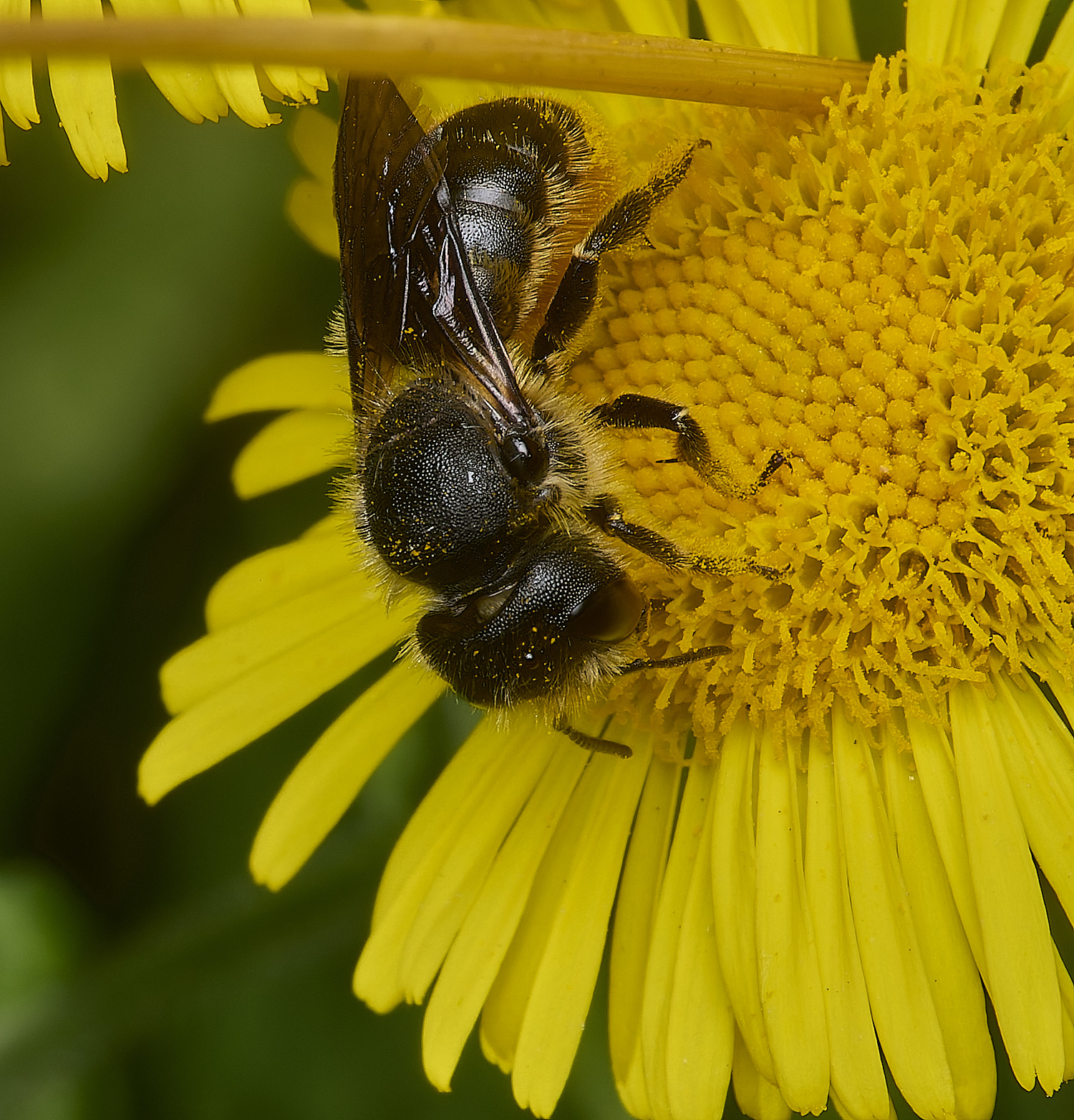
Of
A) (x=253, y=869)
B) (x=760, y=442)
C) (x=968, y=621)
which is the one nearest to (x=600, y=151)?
(x=760, y=442)

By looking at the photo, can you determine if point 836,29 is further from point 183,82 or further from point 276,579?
point 276,579

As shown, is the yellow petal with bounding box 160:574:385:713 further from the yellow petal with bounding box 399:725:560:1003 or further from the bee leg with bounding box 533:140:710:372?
the bee leg with bounding box 533:140:710:372

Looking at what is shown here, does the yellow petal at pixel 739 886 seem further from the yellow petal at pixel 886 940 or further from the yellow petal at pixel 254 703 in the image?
the yellow petal at pixel 254 703

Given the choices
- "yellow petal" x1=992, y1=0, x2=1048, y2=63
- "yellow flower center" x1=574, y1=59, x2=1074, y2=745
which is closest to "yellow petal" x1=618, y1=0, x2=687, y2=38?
"yellow flower center" x1=574, y1=59, x2=1074, y2=745

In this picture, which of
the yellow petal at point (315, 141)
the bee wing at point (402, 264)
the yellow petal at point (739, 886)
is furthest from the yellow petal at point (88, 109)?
the yellow petal at point (739, 886)

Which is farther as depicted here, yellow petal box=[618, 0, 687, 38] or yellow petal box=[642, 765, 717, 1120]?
yellow petal box=[618, 0, 687, 38]

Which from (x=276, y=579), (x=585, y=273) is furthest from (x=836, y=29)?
(x=276, y=579)

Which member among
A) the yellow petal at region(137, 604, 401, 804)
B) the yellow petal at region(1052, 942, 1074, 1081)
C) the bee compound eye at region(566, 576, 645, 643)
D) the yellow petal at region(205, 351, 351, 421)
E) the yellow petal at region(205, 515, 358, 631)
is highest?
the yellow petal at region(205, 351, 351, 421)
